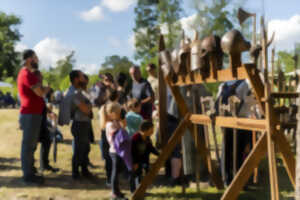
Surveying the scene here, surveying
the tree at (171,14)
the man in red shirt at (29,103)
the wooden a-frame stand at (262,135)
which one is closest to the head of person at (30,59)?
the man in red shirt at (29,103)

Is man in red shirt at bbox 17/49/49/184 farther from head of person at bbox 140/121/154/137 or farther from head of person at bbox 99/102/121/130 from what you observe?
head of person at bbox 140/121/154/137

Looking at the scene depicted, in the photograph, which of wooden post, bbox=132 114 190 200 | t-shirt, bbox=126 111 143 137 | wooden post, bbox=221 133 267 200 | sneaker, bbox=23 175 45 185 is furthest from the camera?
t-shirt, bbox=126 111 143 137

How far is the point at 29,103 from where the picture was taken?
4113 millimetres

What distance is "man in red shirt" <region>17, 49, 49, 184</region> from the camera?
409cm

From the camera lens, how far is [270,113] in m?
2.32

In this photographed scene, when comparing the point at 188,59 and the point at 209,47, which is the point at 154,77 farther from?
the point at 209,47

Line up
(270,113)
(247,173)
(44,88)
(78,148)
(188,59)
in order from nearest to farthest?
(270,113) < (247,173) < (188,59) < (44,88) < (78,148)

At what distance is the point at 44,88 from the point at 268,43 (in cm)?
281

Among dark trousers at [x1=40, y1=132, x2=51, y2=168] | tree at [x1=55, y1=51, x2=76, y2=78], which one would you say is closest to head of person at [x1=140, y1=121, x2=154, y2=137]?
dark trousers at [x1=40, y1=132, x2=51, y2=168]

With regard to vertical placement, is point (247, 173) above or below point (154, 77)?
below

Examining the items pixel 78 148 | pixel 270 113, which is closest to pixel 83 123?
pixel 78 148

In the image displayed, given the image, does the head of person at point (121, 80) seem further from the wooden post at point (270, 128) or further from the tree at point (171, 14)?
the tree at point (171, 14)

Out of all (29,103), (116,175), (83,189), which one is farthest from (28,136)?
(116,175)

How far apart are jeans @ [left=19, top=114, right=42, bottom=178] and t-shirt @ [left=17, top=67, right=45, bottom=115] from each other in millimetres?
87
